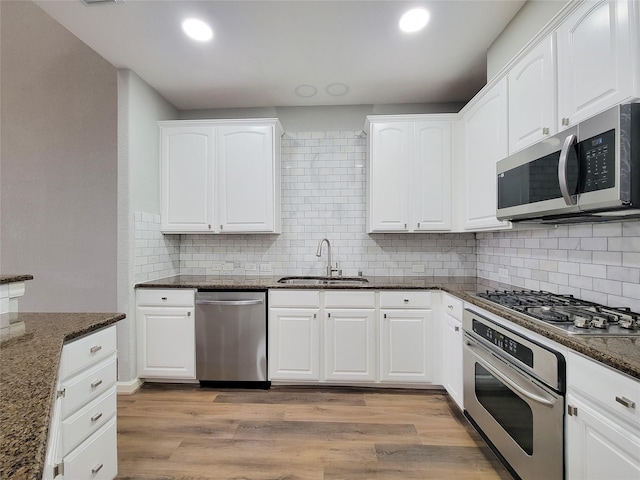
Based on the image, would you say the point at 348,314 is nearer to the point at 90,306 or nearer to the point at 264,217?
the point at 264,217

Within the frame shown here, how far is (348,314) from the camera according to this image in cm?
277

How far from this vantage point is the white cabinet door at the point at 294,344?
2.78 m

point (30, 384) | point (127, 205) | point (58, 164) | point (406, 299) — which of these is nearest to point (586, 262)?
point (406, 299)

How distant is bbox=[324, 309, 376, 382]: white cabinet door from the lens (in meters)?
2.75

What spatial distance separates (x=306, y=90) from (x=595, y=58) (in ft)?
7.37

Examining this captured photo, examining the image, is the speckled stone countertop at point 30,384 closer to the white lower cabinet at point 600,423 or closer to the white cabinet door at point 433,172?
the white lower cabinet at point 600,423

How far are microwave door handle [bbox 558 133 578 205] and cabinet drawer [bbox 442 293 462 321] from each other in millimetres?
1088

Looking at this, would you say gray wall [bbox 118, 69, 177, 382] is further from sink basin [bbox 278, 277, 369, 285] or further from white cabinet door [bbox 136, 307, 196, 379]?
sink basin [bbox 278, 277, 369, 285]

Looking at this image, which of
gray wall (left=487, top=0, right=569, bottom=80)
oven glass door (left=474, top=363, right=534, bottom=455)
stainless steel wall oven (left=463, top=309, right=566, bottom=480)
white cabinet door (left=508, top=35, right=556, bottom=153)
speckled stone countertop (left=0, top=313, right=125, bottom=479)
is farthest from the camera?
gray wall (left=487, top=0, right=569, bottom=80)

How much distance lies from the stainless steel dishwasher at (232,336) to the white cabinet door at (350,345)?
561 millimetres

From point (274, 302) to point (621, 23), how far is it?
260 cm

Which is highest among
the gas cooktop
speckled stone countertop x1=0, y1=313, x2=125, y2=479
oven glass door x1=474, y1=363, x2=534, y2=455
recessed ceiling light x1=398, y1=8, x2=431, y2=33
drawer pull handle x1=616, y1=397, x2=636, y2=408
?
recessed ceiling light x1=398, y1=8, x2=431, y2=33

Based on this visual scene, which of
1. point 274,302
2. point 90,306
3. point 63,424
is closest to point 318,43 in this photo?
point 274,302

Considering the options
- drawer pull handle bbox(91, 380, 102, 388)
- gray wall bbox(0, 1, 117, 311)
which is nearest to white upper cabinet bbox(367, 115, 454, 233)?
drawer pull handle bbox(91, 380, 102, 388)
